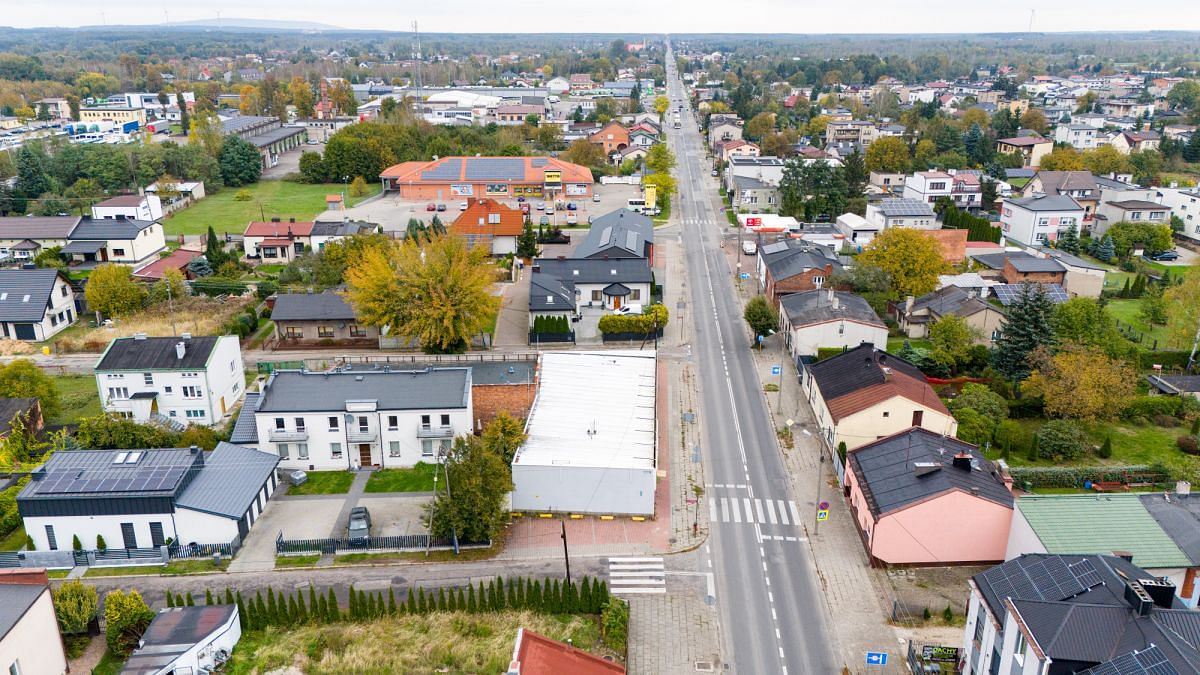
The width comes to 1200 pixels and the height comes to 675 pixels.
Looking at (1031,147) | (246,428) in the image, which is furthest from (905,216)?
(246,428)

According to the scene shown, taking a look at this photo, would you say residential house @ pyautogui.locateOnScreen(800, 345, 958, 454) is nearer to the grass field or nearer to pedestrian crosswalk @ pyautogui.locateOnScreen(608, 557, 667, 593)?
pedestrian crosswalk @ pyautogui.locateOnScreen(608, 557, 667, 593)

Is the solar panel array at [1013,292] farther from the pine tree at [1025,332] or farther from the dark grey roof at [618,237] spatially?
the dark grey roof at [618,237]

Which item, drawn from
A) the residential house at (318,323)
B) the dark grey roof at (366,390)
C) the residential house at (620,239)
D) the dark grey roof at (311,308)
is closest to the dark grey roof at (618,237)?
the residential house at (620,239)

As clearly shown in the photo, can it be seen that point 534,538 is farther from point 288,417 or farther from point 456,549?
point 288,417

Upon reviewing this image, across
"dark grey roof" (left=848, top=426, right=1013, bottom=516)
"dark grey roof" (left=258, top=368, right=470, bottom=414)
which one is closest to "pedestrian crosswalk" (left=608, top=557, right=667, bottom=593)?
"dark grey roof" (left=848, top=426, right=1013, bottom=516)

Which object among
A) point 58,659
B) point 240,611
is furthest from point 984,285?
point 58,659

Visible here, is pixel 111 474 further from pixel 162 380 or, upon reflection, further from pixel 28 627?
pixel 162 380
